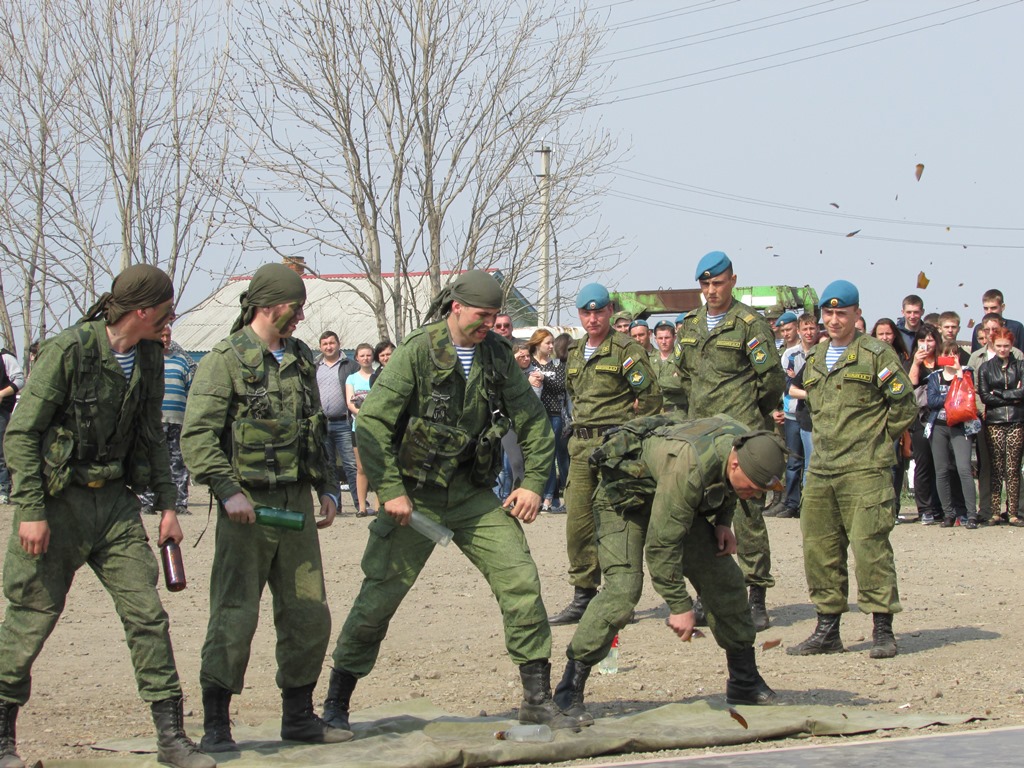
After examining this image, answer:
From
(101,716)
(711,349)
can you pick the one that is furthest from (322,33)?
(101,716)

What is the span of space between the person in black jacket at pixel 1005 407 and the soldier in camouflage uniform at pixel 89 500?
978 cm

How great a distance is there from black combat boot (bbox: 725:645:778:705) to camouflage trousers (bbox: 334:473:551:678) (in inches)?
42.1

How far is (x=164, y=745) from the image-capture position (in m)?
5.55

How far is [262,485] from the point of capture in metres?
5.93

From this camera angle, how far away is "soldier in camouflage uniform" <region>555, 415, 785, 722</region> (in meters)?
5.98

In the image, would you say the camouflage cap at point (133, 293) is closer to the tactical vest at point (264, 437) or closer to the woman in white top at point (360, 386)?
the tactical vest at point (264, 437)

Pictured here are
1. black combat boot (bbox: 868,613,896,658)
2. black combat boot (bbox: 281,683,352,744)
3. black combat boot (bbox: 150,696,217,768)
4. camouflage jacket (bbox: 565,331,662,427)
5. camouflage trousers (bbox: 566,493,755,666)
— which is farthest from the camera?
camouflage jacket (bbox: 565,331,662,427)

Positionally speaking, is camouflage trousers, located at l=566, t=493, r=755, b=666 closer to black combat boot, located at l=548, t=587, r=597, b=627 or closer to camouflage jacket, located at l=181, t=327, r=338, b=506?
camouflage jacket, located at l=181, t=327, r=338, b=506

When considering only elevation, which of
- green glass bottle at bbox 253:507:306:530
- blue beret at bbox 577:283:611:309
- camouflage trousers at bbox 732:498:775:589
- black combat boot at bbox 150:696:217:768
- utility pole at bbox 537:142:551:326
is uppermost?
utility pole at bbox 537:142:551:326

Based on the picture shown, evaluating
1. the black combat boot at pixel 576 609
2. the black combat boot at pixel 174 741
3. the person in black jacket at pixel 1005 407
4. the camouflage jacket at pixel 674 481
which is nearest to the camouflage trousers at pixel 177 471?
the black combat boot at pixel 576 609

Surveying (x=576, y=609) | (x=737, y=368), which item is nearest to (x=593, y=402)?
(x=737, y=368)

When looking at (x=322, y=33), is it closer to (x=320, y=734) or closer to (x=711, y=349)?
(x=711, y=349)

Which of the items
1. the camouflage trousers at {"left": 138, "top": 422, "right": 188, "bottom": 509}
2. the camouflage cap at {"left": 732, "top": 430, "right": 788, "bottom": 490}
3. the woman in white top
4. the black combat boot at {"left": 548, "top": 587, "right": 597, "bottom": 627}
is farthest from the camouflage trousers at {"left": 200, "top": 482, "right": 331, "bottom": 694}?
the woman in white top

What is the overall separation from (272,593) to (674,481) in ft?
5.99
